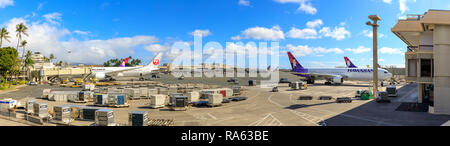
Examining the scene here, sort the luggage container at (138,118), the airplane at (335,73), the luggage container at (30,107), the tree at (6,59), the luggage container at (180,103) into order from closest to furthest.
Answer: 1. the luggage container at (138,118)
2. the luggage container at (30,107)
3. the luggage container at (180,103)
4. the airplane at (335,73)
5. the tree at (6,59)

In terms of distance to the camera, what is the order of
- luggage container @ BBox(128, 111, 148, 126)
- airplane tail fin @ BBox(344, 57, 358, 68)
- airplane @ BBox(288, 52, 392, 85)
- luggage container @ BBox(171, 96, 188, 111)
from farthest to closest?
airplane tail fin @ BBox(344, 57, 358, 68), airplane @ BBox(288, 52, 392, 85), luggage container @ BBox(171, 96, 188, 111), luggage container @ BBox(128, 111, 148, 126)

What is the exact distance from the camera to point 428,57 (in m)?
28.9

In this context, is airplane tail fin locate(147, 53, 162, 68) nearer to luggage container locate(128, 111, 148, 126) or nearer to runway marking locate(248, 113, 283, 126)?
luggage container locate(128, 111, 148, 126)

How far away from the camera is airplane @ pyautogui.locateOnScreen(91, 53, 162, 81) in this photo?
89.1m

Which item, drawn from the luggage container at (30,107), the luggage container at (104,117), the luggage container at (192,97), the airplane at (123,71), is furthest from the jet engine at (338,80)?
the airplane at (123,71)

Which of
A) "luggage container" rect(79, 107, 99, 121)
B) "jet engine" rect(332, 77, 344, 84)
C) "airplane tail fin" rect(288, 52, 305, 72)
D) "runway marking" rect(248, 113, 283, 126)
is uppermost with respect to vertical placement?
"airplane tail fin" rect(288, 52, 305, 72)

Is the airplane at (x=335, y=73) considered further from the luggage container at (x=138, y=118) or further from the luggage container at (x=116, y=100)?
the luggage container at (x=138, y=118)

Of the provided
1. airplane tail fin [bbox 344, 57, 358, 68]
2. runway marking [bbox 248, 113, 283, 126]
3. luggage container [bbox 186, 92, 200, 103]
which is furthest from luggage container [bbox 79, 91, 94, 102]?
airplane tail fin [bbox 344, 57, 358, 68]

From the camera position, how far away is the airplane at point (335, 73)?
6307 centimetres

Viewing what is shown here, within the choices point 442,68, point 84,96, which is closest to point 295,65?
point 442,68

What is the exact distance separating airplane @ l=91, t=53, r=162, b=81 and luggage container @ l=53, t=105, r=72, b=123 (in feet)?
218

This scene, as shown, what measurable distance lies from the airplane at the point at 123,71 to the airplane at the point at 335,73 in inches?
2297

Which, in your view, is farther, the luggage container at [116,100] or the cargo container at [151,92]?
the cargo container at [151,92]
